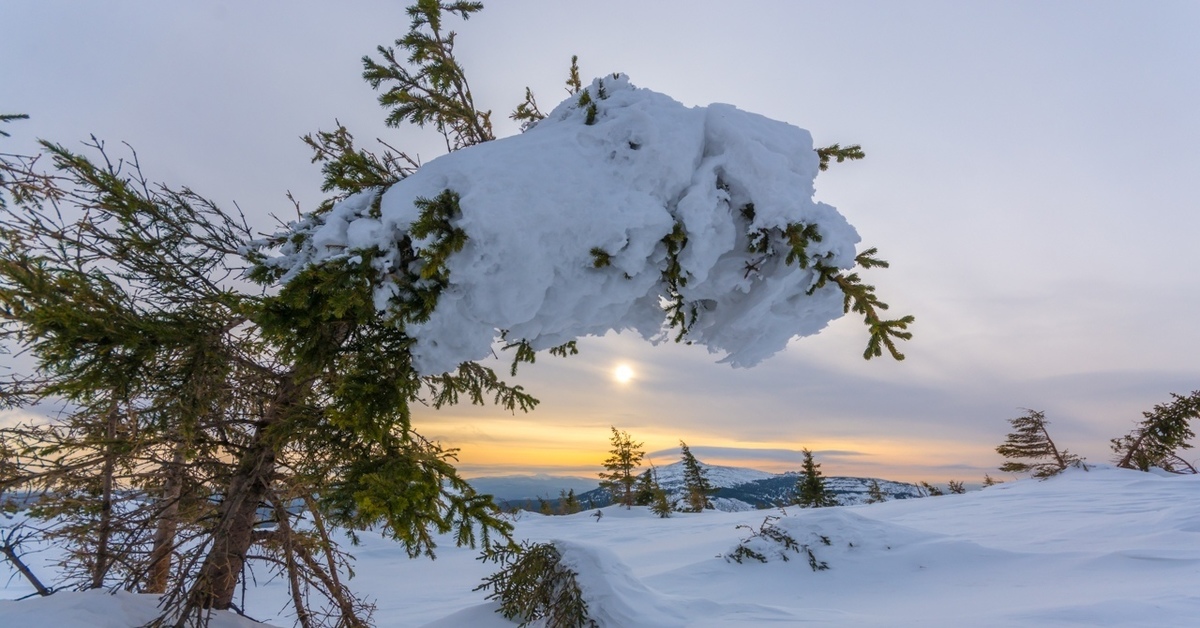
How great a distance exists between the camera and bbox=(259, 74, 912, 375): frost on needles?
132 inches

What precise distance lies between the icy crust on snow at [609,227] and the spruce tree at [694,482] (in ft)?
85.4

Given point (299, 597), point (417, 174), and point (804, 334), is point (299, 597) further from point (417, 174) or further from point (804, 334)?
point (804, 334)

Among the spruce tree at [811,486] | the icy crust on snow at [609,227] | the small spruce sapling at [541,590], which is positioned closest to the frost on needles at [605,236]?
the icy crust on snow at [609,227]

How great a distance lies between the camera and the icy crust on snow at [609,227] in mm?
3365

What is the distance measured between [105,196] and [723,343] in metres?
4.79

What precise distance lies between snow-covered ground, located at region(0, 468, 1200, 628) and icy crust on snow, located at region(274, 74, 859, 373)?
3169 millimetres

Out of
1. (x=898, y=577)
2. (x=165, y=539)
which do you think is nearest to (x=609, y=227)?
(x=165, y=539)

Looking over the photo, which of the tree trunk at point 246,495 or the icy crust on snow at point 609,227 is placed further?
the tree trunk at point 246,495

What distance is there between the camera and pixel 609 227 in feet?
11.1

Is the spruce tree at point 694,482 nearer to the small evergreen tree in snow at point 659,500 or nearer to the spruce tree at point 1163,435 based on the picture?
the small evergreen tree in snow at point 659,500

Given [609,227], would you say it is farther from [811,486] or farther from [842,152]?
[811,486]

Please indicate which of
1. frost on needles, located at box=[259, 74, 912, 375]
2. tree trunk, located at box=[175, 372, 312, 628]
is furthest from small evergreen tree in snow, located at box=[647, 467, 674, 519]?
frost on needles, located at box=[259, 74, 912, 375]

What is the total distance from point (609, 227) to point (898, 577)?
730 centimetres

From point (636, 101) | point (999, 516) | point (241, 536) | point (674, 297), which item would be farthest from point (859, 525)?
point (241, 536)
